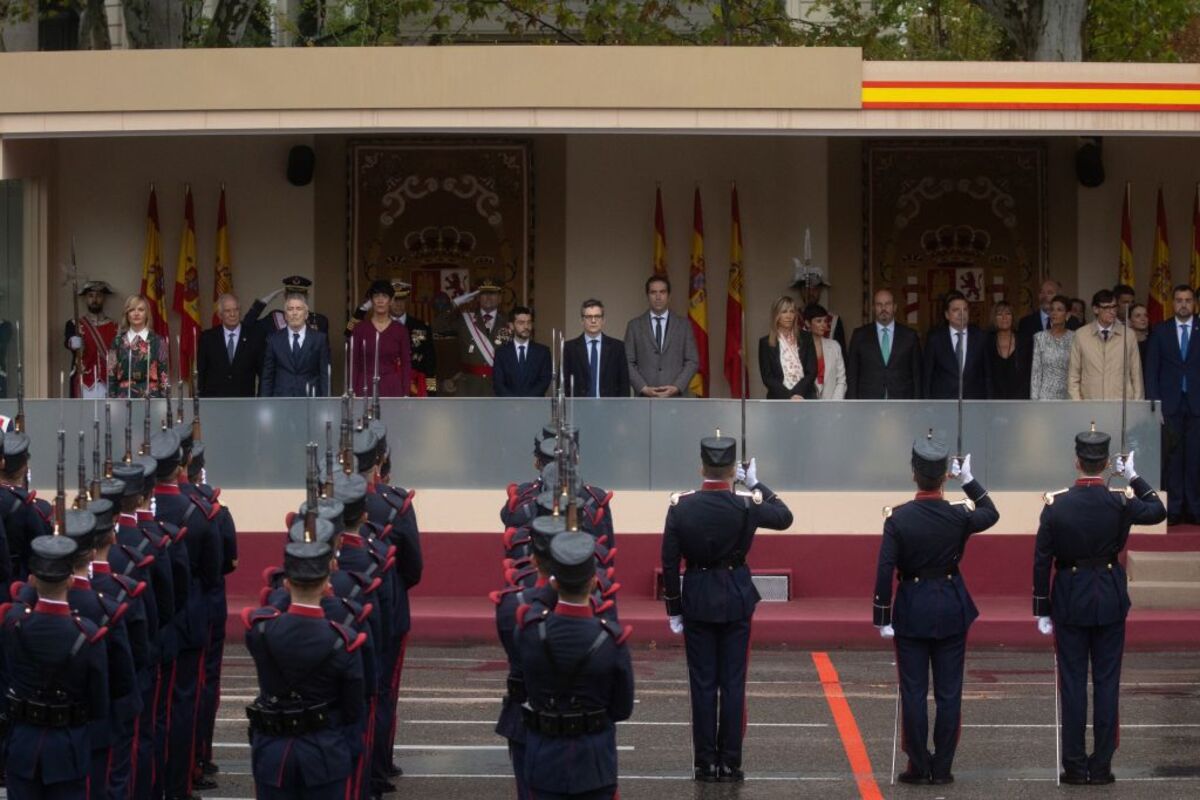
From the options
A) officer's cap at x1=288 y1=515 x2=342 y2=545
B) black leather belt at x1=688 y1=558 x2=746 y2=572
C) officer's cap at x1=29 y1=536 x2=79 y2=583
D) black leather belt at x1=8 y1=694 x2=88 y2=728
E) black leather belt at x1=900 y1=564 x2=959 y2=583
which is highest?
officer's cap at x1=288 y1=515 x2=342 y2=545

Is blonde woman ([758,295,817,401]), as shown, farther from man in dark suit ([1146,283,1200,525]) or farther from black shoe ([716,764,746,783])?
black shoe ([716,764,746,783])

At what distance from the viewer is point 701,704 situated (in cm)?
1162

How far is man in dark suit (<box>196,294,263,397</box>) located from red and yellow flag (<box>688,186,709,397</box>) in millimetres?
4050

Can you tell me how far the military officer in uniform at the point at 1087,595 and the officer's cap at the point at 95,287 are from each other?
33.6 feet

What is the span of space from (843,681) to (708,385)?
19.8ft

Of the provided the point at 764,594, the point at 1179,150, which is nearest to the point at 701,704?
the point at 764,594

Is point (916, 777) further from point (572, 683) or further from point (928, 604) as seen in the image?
point (572, 683)

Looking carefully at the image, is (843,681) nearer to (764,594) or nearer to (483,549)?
(764,594)

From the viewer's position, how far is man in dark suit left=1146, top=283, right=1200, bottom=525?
17.3 m

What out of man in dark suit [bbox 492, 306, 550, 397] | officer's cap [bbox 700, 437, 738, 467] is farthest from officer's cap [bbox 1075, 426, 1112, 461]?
man in dark suit [bbox 492, 306, 550, 397]

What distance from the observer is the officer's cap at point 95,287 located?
1940 cm

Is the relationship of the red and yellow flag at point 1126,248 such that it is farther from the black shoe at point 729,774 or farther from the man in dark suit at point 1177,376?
the black shoe at point 729,774

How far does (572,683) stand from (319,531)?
4.24 feet

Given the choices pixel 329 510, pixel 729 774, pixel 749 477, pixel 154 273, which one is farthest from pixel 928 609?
pixel 154 273
